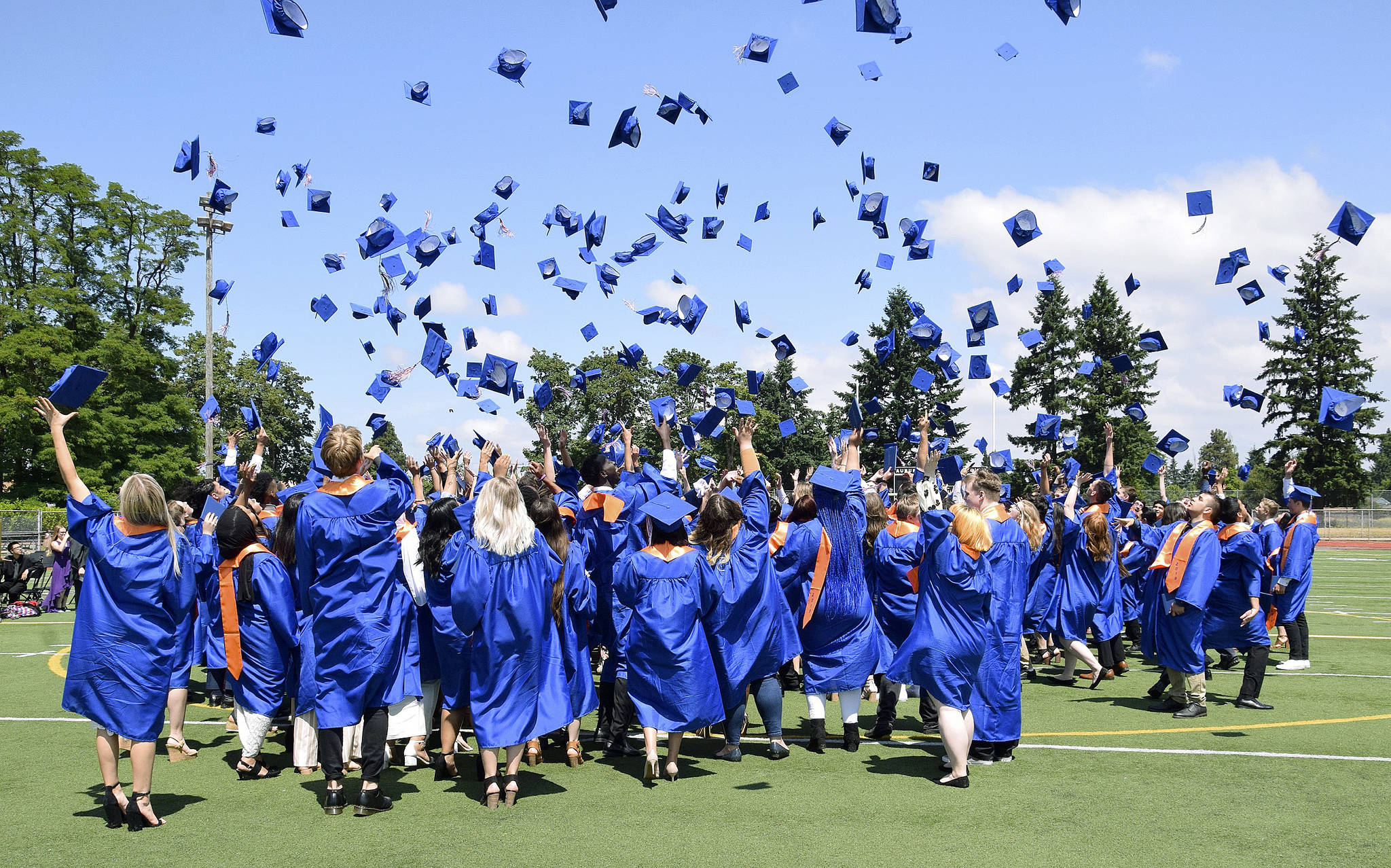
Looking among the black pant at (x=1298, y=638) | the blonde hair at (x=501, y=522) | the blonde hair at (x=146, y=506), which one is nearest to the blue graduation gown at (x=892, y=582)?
the blonde hair at (x=501, y=522)

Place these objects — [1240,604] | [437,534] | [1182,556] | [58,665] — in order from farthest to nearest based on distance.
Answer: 1. [58,665]
2. [1240,604]
3. [1182,556]
4. [437,534]

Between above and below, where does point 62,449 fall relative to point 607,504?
above

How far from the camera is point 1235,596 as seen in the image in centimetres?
848

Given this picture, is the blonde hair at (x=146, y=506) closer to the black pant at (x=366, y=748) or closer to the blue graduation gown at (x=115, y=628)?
the blue graduation gown at (x=115, y=628)

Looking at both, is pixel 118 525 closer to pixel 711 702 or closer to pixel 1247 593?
pixel 711 702

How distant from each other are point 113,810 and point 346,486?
6.65 feet

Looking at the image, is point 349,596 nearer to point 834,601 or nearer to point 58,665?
point 834,601

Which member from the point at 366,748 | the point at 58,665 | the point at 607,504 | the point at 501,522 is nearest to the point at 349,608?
the point at 366,748

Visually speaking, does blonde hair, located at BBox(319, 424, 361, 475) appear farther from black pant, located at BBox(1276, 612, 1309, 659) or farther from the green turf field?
black pant, located at BBox(1276, 612, 1309, 659)

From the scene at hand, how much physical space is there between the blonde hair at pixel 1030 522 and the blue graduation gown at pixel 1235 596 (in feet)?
5.30

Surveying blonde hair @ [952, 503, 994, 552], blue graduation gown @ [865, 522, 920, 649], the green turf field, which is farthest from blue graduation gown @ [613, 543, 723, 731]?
blue graduation gown @ [865, 522, 920, 649]

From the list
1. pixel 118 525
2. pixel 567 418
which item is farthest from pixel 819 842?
pixel 567 418

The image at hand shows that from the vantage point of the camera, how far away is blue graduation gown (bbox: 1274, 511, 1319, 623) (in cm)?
1005

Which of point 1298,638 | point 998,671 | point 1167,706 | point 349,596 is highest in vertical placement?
point 349,596
